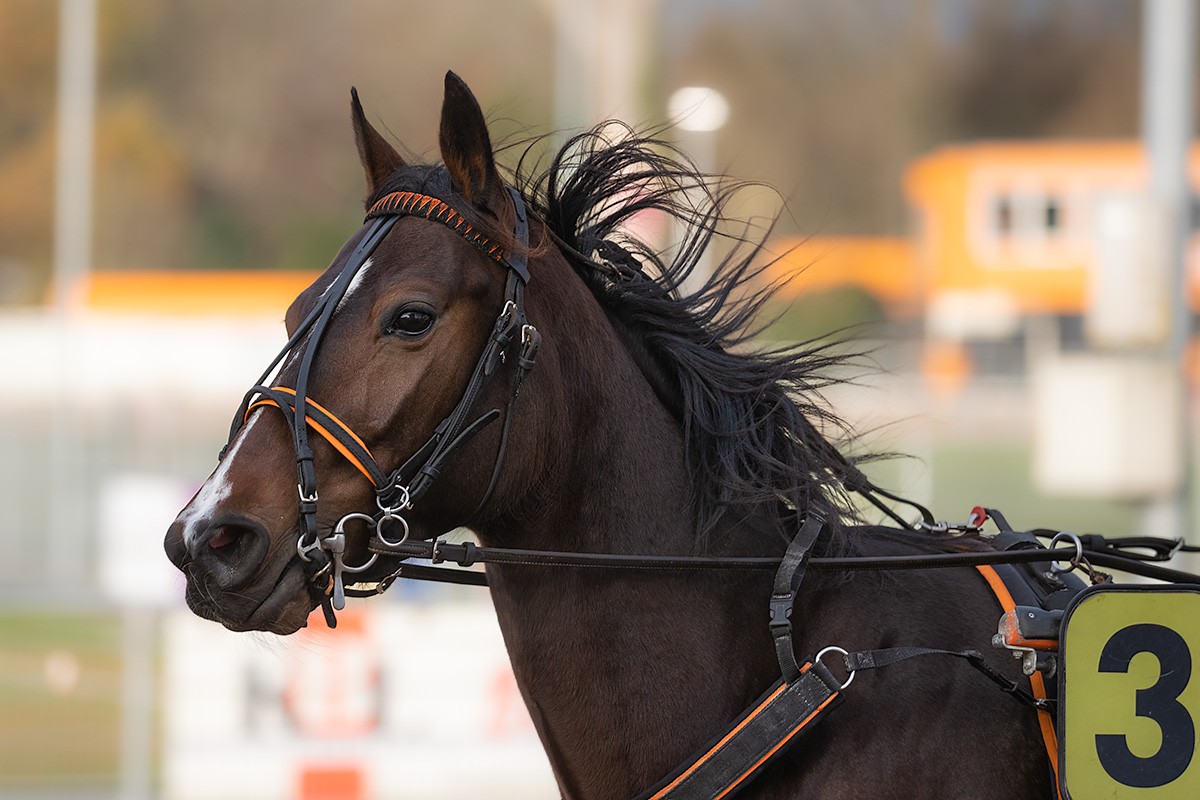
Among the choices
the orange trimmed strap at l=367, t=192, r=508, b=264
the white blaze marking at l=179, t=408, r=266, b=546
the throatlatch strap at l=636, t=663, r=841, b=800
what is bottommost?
the throatlatch strap at l=636, t=663, r=841, b=800

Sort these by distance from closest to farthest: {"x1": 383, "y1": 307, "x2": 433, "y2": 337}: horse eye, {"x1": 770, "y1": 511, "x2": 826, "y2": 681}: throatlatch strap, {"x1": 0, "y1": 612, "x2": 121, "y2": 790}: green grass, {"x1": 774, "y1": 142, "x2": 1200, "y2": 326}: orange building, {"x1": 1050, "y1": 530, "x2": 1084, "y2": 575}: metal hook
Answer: {"x1": 383, "y1": 307, "x2": 433, "y2": 337}: horse eye → {"x1": 770, "y1": 511, "x2": 826, "y2": 681}: throatlatch strap → {"x1": 1050, "y1": 530, "x2": 1084, "y2": 575}: metal hook → {"x1": 0, "y1": 612, "x2": 121, "y2": 790}: green grass → {"x1": 774, "y1": 142, "x2": 1200, "y2": 326}: orange building

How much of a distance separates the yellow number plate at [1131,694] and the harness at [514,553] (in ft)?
0.21

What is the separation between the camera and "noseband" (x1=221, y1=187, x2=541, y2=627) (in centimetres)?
235

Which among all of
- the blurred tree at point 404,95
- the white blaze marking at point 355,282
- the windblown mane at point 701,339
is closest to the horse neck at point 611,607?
the windblown mane at point 701,339

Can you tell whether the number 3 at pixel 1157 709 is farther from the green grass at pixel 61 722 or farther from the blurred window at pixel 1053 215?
the blurred window at pixel 1053 215

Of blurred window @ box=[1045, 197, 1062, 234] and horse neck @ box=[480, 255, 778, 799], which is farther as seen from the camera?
blurred window @ box=[1045, 197, 1062, 234]

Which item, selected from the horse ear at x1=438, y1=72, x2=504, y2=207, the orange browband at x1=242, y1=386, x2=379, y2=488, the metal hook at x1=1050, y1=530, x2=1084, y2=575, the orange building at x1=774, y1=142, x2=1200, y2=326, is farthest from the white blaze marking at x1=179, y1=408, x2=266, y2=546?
the orange building at x1=774, y1=142, x2=1200, y2=326

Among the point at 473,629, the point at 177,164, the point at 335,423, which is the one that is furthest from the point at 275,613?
the point at 177,164

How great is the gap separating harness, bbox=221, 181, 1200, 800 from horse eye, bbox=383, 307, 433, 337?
0.37ft

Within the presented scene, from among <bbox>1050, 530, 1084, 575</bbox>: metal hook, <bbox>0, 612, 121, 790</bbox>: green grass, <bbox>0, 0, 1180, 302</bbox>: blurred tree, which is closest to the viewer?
<bbox>1050, 530, 1084, 575</bbox>: metal hook

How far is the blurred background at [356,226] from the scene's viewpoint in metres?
6.28

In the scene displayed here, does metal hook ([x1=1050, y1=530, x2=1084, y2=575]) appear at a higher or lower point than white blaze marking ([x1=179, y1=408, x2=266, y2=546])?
lower

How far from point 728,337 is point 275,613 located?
3.85 ft

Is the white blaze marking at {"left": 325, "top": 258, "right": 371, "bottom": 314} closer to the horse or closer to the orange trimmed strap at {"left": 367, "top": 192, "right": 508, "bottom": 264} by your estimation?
the horse
